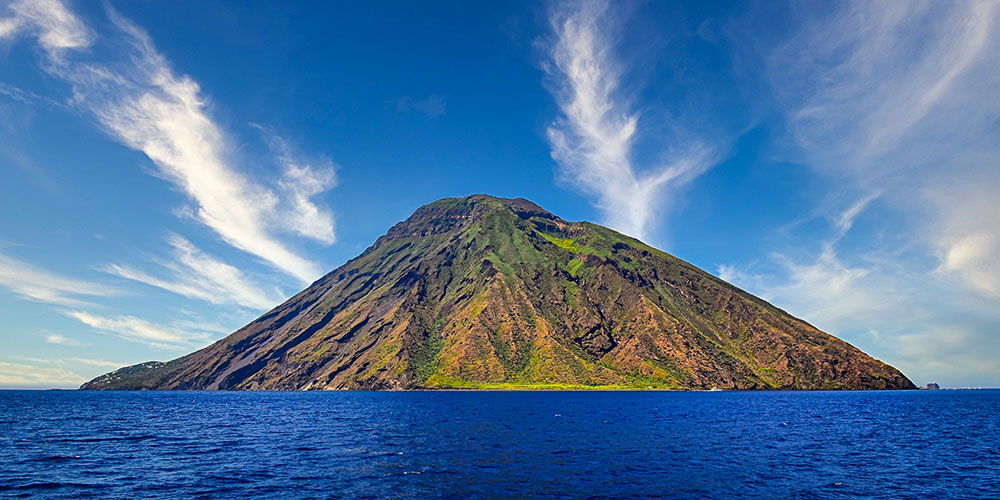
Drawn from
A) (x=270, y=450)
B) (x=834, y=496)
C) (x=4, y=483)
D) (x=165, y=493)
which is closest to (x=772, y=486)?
(x=834, y=496)

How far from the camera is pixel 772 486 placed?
49031 millimetres

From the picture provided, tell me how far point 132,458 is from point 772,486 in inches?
2961

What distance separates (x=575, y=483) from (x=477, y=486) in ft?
32.4

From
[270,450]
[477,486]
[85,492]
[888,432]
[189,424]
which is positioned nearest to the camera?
[85,492]

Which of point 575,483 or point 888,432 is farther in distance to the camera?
point 888,432

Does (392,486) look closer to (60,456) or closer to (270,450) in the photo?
(270,450)

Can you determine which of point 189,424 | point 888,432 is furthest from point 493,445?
point 888,432

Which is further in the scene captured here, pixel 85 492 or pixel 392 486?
pixel 392 486

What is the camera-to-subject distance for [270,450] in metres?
67.9

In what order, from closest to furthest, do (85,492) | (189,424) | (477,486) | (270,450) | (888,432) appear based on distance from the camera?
(85,492), (477,486), (270,450), (888,432), (189,424)

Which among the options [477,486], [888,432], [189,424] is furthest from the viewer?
[189,424]

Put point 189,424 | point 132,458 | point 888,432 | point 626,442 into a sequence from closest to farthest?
point 132,458 → point 626,442 → point 888,432 → point 189,424

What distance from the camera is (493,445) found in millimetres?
72062

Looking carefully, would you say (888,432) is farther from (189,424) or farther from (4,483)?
(189,424)
